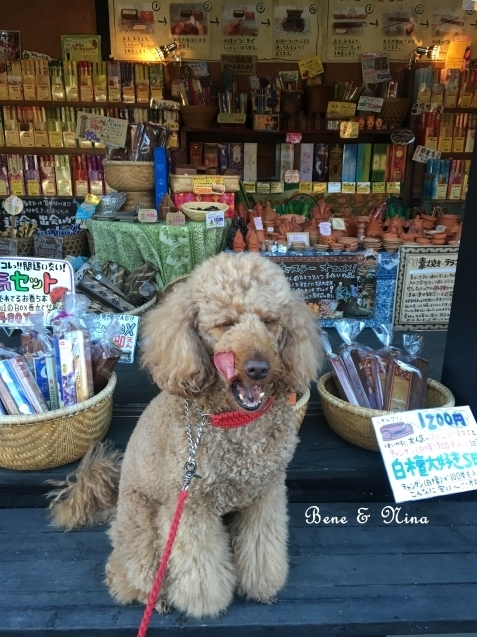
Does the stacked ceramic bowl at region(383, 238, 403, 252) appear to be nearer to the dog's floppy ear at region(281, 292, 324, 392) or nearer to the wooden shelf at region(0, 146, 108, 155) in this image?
the dog's floppy ear at region(281, 292, 324, 392)

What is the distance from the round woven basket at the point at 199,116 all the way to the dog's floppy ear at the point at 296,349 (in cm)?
432

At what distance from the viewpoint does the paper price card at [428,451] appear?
1809 mm

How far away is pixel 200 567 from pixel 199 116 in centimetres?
475

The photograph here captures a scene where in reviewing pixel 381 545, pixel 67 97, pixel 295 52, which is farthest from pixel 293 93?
pixel 381 545

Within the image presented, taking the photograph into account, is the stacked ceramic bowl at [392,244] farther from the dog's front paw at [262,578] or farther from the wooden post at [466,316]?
the dog's front paw at [262,578]

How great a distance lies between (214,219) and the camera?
335 centimetres

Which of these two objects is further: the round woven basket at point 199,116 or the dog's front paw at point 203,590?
the round woven basket at point 199,116

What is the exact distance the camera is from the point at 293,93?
5246 mm

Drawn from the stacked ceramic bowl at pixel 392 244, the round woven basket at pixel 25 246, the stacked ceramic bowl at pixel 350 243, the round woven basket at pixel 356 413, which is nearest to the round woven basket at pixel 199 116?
the round woven basket at pixel 25 246

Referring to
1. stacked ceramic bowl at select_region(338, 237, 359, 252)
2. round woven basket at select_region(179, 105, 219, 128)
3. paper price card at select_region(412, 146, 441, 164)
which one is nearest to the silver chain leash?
stacked ceramic bowl at select_region(338, 237, 359, 252)

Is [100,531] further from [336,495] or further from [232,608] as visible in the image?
[336,495]

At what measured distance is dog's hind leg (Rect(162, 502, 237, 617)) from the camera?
4.68 feet

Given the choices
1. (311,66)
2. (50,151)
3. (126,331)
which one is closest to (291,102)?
(311,66)

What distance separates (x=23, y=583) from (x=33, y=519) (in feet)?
1.05
